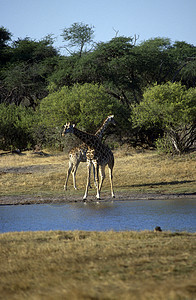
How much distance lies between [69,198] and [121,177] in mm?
5355

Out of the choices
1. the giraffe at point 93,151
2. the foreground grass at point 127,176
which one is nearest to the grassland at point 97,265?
the giraffe at point 93,151

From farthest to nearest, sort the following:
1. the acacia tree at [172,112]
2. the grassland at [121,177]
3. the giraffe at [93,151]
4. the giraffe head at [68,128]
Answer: the acacia tree at [172,112], the grassland at [121,177], the giraffe at [93,151], the giraffe head at [68,128]

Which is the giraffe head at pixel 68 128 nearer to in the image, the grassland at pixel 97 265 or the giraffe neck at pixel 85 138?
the giraffe neck at pixel 85 138

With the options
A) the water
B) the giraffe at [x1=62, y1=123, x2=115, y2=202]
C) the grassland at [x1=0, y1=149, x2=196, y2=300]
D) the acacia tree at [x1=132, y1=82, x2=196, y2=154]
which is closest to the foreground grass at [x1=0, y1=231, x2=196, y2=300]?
the grassland at [x1=0, y1=149, x2=196, y2=300]

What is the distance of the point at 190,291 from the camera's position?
17.3 feet

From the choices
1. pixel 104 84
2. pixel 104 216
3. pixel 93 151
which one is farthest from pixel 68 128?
pixel 104 84

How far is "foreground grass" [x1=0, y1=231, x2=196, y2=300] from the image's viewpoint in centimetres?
545

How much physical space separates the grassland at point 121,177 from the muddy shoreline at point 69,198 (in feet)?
0.71

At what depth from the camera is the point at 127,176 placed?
1001 inches

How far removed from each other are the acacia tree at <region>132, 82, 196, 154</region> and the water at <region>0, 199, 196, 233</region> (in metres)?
→ 10.9

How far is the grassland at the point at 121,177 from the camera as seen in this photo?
22016 millimetres

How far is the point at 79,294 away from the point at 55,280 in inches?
38.0

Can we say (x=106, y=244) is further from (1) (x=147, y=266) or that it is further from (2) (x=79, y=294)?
(2) (x=79, y=294)

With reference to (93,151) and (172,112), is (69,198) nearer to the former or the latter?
(93,151)
